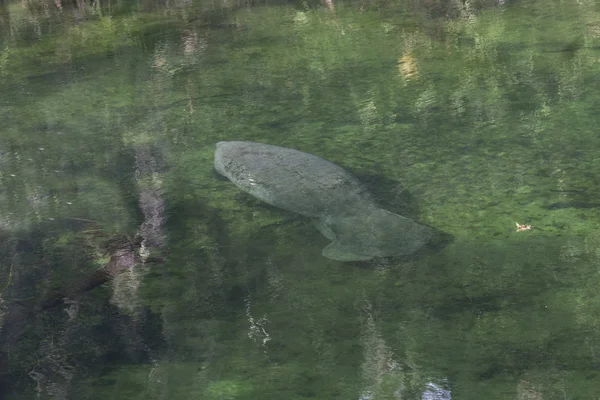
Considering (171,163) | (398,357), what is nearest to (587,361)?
(398,357)

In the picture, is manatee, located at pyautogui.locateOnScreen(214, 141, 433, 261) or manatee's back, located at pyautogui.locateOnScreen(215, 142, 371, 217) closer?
manatee, located at pyautogui.locateOnScreen(214, 141, 433, 261)

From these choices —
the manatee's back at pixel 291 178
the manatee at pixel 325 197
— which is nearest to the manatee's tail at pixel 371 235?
the manatee at pixel 325 197

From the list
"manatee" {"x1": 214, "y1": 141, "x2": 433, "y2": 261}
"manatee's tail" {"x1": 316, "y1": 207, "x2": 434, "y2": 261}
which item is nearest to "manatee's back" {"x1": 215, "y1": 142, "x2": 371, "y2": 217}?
"manatee" {"x1": 214, "y1": 141, "x2": 433, "y2": 261}

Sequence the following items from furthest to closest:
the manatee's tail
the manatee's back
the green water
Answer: the manatee's back → the manatee's tail → the green water

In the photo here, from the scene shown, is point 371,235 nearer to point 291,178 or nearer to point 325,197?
point 325,197

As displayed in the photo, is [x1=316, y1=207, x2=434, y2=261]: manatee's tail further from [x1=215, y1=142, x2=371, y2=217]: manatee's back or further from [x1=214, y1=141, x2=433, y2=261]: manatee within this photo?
[x1=215, y1=142, x2=371, y2=217]: manatee's back

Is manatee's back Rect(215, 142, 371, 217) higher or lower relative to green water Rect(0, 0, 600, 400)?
higher

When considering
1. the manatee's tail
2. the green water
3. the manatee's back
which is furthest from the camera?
the manatee's back
